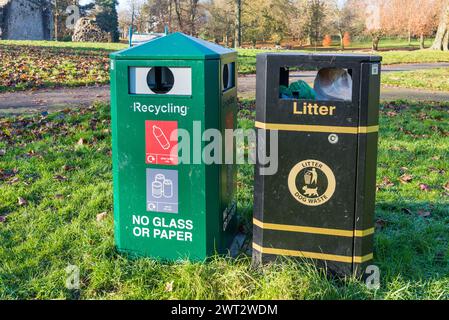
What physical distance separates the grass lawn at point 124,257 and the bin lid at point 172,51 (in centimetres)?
123

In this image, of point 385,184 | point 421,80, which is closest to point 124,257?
point 385,184

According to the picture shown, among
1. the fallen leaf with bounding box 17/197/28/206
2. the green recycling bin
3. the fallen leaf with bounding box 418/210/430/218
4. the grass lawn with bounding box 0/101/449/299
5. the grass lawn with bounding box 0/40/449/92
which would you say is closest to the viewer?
the grass lawn with bounding box 0/101/449/299

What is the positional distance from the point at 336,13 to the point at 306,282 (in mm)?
49432

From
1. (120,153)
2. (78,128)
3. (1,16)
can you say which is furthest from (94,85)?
(1,16)

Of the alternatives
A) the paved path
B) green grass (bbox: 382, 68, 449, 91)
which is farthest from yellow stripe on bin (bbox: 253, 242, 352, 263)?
green grass (bbox: 382, 68, 449, 91)

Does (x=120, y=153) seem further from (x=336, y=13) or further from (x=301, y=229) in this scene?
(x=336, y=13)

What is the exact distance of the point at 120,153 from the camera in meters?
3.21

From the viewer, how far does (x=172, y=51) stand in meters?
3.01

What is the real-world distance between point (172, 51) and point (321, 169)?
1.10 meters

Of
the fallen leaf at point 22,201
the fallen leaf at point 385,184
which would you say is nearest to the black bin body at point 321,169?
the fallen leaf at point 385,184

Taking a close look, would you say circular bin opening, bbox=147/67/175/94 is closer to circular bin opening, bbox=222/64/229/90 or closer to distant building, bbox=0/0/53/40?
circular bin opening, bbox=222/64/229/90

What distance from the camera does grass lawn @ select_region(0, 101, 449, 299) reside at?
2922 mm

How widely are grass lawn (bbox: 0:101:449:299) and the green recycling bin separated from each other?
162mm

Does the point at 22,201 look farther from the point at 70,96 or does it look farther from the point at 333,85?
the point at 70,96
